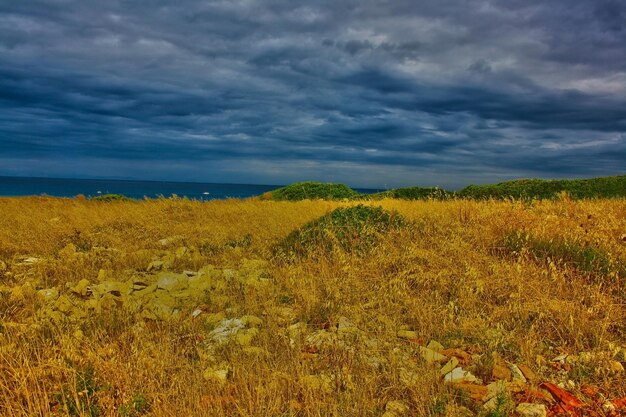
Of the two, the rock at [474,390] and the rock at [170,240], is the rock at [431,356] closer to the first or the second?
the rock at [474,390]

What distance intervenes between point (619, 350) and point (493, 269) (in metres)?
2.34

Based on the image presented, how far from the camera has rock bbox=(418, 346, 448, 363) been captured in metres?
4.36

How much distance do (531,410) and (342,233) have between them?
6.11m

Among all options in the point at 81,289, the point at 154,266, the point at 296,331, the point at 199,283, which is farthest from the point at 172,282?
the point at 296,331

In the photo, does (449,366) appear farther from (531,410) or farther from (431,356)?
(531,410)

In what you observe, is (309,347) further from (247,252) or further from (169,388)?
(247,252)

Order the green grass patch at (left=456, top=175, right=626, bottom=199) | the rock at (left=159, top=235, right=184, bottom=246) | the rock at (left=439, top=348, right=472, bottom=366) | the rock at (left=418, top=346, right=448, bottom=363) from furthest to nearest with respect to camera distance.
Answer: the green grass patch at (left=456, top=175, right=626, bottom=199)
the rock at (left=159, top=235, right=184, bottom=246)
the rock at (left=439, top=348, right=472, bottom=366)
the rock at (left=418, top=346, right=448, bottom=363)

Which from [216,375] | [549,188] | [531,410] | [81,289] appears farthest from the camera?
[549,188]

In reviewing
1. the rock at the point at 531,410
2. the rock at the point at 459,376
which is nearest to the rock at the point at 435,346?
the rock at the point at 459,376

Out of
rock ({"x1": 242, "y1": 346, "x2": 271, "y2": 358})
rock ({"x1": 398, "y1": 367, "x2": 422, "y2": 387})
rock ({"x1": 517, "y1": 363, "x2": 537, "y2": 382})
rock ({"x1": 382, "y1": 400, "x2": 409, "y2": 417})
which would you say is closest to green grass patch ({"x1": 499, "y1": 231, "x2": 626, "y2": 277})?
rock ({"x1": 517, "y1": 363, "x2": 537, "y2": 382})

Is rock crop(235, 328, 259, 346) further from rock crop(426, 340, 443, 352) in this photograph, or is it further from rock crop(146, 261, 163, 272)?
rock crop(146, 261, 163, 272)

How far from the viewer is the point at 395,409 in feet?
11.6

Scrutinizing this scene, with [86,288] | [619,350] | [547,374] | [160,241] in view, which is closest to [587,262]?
[619,350]

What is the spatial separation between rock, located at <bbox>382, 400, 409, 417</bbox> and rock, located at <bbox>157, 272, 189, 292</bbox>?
441 cm
